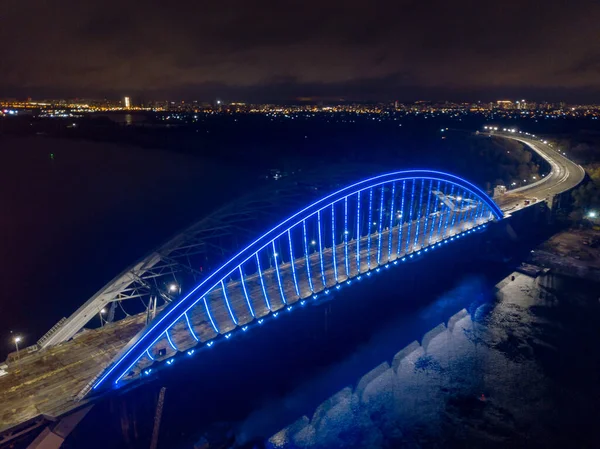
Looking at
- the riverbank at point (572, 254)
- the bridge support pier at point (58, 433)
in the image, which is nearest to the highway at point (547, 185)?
the riverbank at point (572, 254)

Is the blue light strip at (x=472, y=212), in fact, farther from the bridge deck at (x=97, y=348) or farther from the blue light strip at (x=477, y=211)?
the bridge deck at (x=97, y=348)

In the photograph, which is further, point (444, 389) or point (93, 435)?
point (444, 389)

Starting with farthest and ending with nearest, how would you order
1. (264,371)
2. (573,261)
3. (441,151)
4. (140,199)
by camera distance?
(441,151) → (140,199) → (573,261) → (264,371)

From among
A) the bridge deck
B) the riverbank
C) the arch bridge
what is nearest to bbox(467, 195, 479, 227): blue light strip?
the riverbank

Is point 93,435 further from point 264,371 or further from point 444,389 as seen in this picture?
point 444,389

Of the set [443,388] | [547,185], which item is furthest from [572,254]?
[443,388]

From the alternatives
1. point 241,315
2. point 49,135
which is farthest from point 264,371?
point 49,135
